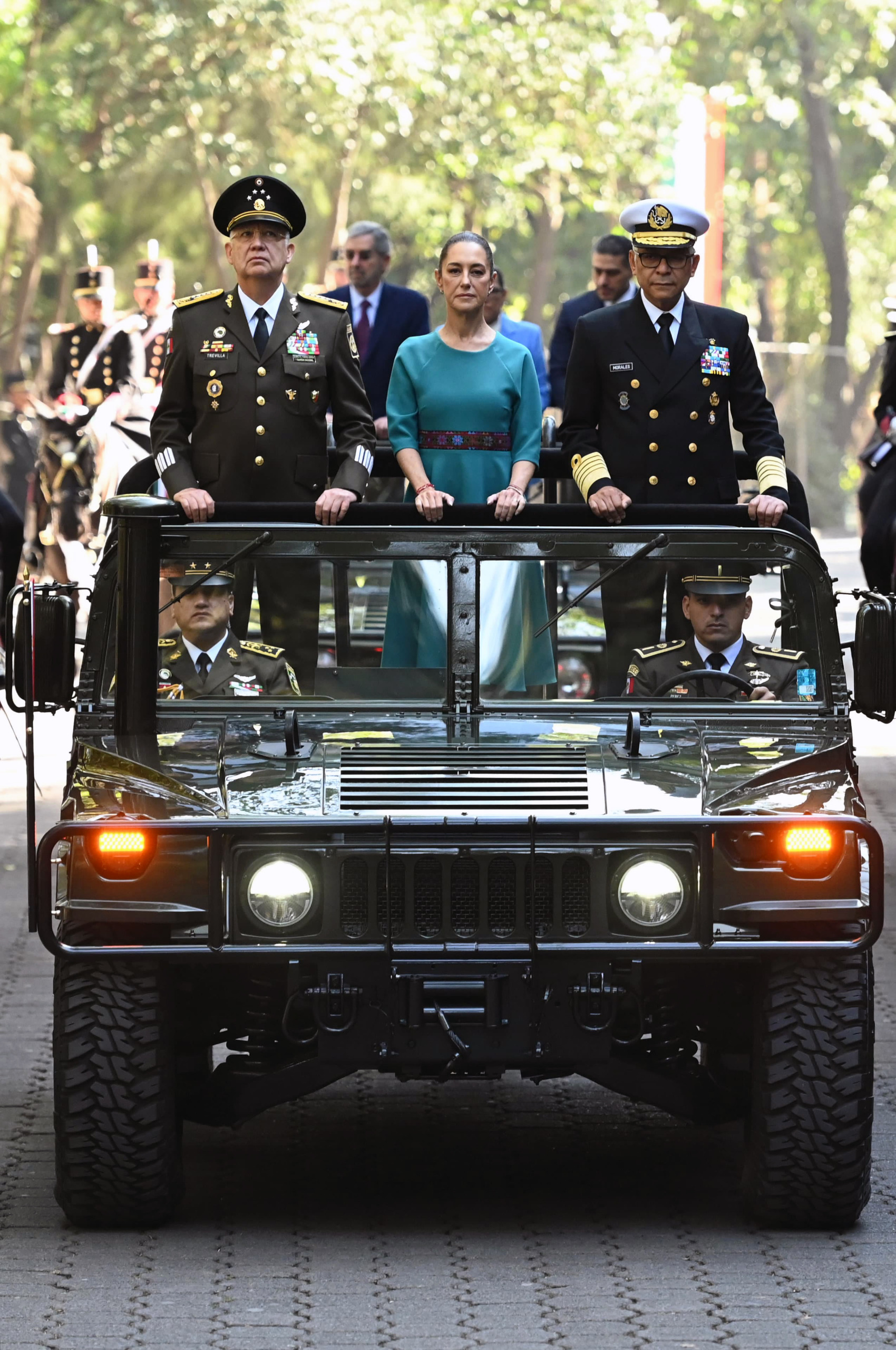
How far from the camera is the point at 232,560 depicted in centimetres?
718

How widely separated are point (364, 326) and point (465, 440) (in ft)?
12.8

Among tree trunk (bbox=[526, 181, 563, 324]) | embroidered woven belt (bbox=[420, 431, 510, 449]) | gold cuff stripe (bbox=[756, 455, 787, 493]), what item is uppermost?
tree trunk (bbox=[526, 181, 563, 324])

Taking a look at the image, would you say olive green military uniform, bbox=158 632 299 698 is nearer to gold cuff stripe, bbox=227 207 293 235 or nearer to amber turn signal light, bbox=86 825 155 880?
amber turn signal light, bbox=86 825 155 880

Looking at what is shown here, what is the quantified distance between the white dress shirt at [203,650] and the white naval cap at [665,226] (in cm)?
208

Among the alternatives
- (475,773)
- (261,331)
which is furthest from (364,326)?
(475,773)

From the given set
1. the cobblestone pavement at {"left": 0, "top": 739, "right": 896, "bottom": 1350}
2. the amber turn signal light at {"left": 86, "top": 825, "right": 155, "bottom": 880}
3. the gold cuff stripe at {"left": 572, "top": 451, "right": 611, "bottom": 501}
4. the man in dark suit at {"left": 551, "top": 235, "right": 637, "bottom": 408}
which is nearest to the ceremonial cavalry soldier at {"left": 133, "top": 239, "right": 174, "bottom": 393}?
the man in dark suit at {"left": 551, "top": 235, "right": 637, "bottom": 408}

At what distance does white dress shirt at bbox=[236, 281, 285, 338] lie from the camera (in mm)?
8477

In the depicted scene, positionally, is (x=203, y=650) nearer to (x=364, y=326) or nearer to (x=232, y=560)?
(x=232, y=560)

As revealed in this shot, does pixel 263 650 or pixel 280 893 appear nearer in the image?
pixel 280 893

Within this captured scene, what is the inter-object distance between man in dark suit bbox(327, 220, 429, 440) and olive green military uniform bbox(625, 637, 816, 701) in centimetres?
484

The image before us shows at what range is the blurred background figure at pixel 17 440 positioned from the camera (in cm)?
2800

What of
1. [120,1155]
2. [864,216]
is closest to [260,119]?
[864,216]

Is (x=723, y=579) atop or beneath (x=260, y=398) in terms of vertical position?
beneath

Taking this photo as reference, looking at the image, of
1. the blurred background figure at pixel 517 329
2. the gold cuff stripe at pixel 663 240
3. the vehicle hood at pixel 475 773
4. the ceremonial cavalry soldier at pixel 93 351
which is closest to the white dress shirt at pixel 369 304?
the blurred background figure at pixel 517 329
